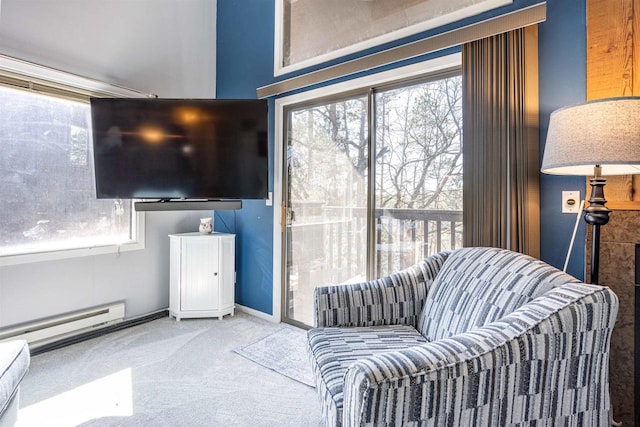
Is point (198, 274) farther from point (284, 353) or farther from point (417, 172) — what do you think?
point (417, 172)

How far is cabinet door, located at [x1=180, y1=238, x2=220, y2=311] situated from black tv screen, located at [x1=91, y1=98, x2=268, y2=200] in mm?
501

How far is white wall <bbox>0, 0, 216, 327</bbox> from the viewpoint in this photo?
88.3 inches

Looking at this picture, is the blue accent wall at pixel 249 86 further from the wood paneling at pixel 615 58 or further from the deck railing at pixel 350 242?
the wood paneling at pixel 615 58

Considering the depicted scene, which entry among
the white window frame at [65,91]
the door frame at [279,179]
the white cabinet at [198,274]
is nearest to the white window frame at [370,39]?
the door frame at [279,179]

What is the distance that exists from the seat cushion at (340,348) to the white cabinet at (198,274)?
1696 millimetres

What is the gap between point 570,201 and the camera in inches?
62.2

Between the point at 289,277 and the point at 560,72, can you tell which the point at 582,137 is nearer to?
the point at 560,72

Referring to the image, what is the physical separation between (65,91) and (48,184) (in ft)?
2.34

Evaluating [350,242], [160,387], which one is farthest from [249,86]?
[160,387]

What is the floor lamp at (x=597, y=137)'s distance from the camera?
3.49 feet

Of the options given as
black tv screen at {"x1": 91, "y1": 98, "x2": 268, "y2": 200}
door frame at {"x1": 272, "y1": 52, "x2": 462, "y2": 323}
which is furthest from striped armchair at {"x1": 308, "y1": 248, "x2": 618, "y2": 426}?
black tv screen at {"x1": 91, "y1": 98, "x2": 268, "y2": 200}

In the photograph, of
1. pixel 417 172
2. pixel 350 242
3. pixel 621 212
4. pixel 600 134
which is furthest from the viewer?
pixel 350 242

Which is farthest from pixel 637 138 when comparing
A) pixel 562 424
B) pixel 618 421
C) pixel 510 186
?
pixel 618 421

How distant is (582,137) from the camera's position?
3.68 feet
